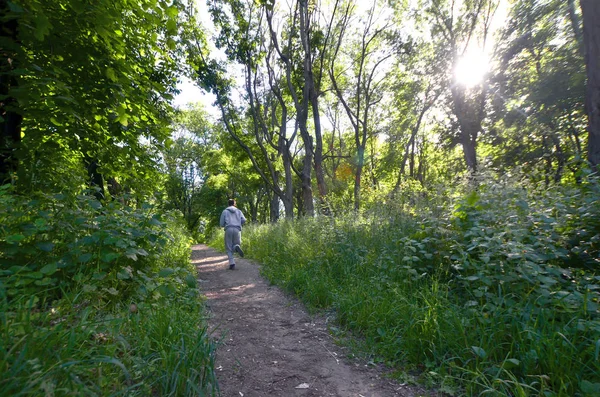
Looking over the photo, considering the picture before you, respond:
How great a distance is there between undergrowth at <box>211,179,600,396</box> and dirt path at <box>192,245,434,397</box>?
0.35 meters

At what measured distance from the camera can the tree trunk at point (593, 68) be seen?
197 inches

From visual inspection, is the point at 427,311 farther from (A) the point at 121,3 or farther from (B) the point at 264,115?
(B) the point at 264,115

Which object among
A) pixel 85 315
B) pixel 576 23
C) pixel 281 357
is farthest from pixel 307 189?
pixel 576 23

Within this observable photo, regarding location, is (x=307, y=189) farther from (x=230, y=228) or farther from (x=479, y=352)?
(x=479, y=352)

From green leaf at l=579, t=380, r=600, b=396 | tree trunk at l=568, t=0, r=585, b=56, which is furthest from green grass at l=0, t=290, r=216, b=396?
tree trunk at l=568, t=0, r=585, b=56

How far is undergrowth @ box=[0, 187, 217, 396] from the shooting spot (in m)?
1.52

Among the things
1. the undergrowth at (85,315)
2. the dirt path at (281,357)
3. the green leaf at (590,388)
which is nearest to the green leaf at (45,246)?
the undergrowth at (85,315)

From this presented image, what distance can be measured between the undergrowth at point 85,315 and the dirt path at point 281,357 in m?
0.54

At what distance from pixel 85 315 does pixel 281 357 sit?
6.41 ft

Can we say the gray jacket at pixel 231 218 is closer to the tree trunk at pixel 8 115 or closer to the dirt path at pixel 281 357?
the dirt path at pixel 281 357

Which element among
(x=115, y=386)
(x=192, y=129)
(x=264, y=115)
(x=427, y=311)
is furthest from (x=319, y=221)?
(x=192, y=129)

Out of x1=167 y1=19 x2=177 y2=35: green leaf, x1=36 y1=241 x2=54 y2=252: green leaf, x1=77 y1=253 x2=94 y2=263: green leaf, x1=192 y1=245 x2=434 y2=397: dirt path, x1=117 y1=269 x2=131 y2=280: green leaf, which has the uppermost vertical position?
x1=167 y1=19 x2=177 y2=35: green leaf

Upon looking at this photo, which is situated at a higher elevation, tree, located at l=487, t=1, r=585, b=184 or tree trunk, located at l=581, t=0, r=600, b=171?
tree, located at l=487, t=1, r=585, b=184

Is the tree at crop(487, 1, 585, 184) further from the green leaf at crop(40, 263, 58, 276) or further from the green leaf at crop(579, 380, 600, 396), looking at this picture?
the green leaf at crop(40, 263, 58, 276)
